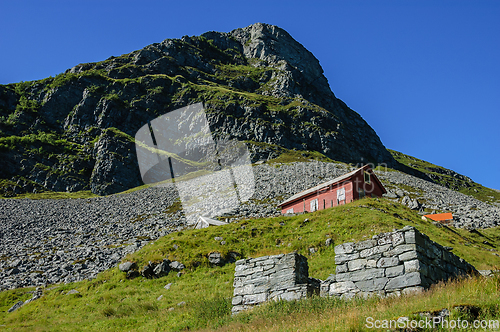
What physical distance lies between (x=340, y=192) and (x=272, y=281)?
99.2 ft

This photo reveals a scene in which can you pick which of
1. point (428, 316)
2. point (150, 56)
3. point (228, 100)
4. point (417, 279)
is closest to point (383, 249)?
point (417, 279)

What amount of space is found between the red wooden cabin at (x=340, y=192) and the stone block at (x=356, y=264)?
29.5 m

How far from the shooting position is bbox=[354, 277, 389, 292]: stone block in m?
9.45

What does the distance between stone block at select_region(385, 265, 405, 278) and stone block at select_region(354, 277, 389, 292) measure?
0.53ft

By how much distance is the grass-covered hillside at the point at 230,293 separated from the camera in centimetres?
808

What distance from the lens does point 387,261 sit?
31.5 feet

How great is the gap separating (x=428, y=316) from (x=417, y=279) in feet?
7.63

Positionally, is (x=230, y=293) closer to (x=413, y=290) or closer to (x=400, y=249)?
(x=400, y=249)

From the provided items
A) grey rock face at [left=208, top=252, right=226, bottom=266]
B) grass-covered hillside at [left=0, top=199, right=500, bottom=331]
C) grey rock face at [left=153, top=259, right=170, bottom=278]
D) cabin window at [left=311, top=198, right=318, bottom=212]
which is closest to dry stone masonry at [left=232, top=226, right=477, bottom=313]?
grass-covered hillside at [left=0, top=199, right=500, bottom=331]

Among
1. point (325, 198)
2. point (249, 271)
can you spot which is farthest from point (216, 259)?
point (325, 198)

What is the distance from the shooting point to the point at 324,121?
159625 mm

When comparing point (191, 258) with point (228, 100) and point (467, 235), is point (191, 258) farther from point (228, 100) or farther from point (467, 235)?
point (228, 100)

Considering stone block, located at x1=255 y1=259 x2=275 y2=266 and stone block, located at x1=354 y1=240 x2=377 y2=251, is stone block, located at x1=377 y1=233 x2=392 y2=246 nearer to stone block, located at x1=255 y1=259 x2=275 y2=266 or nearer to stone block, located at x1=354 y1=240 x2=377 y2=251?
stone block, located at x1=354 y1=240 x2=377 y2=251

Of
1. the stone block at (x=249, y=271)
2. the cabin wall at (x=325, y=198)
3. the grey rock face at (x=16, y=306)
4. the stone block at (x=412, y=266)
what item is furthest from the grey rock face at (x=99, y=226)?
the grey rock face at (x=16, y=306)
